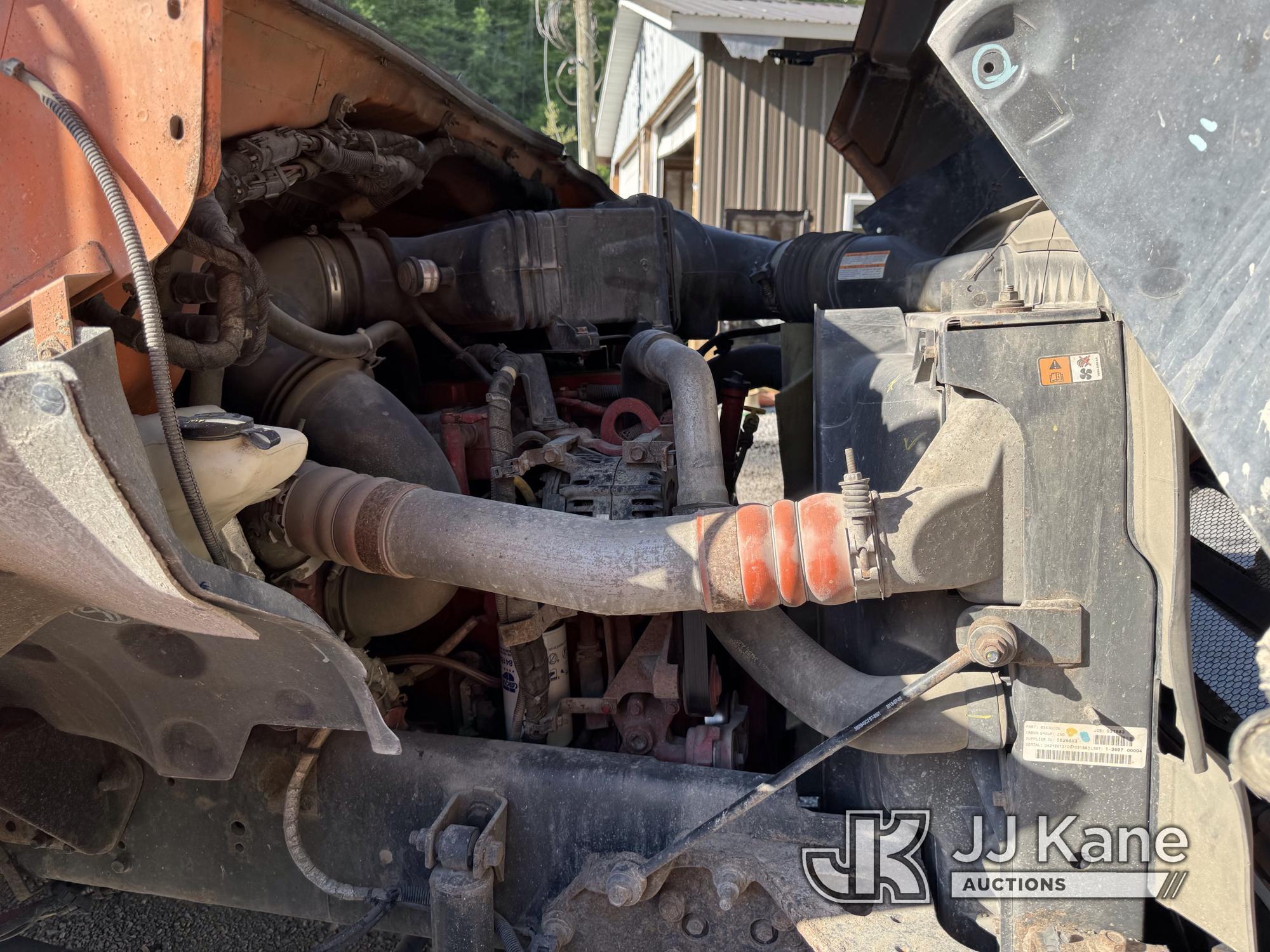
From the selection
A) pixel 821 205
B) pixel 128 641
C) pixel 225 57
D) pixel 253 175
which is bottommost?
pixel 128 641

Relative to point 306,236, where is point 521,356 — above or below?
below

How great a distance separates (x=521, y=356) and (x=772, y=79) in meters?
8.32

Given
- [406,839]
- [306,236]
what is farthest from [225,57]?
[406,839]

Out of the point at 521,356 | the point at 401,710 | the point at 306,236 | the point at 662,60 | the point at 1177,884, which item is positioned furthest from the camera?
the point at 662,60

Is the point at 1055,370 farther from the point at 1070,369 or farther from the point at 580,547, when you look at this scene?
the point at 580,547

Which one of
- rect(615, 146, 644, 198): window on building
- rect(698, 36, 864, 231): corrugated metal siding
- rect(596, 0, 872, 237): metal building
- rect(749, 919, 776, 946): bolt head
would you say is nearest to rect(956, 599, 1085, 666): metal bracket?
rect(749, 919, 776, 946): bolt head

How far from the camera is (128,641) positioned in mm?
1678

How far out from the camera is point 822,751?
162 centimetres

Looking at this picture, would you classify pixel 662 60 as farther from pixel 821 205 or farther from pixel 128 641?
pixel 128 641

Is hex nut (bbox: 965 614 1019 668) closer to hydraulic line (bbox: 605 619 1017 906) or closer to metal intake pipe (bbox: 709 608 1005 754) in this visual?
Result: hydraulic line (bbox: 605 619 1017 906)

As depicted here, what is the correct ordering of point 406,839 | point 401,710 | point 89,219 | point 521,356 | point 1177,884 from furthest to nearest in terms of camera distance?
point 521,356 < point 401,710 < point 406,839 < point 1177,884 < point 89,219

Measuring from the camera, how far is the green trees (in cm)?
2088

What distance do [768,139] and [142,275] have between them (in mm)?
9345

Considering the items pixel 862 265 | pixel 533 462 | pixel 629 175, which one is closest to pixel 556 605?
pixel 533 462
